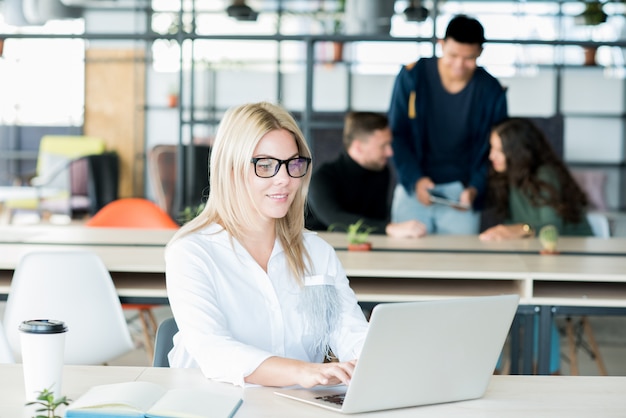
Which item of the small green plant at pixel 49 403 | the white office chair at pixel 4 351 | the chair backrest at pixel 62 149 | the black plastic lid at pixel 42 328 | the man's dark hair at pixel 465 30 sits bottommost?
the chair backrest at pixel 62 149

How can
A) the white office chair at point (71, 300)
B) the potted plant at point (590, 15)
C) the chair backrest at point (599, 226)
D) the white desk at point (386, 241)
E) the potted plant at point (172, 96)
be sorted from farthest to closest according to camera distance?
the potted plant at point (172, 96)
the potted plant at point (590, 15)
the chair backrest at point (599, 226)
the white desk at point (386, 241)
the white office chair at point (71, 300)

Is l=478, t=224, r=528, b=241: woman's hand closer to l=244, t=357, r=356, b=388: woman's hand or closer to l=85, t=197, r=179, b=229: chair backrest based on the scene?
l=85, t=197, r=179, b=229: chair backrest

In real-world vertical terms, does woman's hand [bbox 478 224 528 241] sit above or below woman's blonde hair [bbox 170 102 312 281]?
below

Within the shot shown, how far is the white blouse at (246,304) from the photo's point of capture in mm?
1946

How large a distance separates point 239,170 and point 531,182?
2507 millimetres

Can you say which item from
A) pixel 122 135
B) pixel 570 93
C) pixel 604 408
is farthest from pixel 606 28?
pixel 604 408

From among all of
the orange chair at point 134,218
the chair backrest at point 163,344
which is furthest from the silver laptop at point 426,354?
the orange chair at point 134,218

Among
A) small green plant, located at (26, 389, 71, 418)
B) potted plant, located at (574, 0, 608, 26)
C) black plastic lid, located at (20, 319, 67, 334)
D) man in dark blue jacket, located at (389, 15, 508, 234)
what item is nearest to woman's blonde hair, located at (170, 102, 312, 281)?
black plastic lid, located at (20, 319, 67, 334)

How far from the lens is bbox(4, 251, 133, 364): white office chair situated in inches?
116

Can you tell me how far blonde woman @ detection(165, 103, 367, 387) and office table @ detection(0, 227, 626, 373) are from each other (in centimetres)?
96

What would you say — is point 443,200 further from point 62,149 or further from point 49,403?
point 62,149

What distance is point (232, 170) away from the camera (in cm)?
201

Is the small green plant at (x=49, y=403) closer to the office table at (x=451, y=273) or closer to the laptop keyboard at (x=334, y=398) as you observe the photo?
the laptop keyboard at (x=334, y=398)

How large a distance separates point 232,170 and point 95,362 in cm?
127
